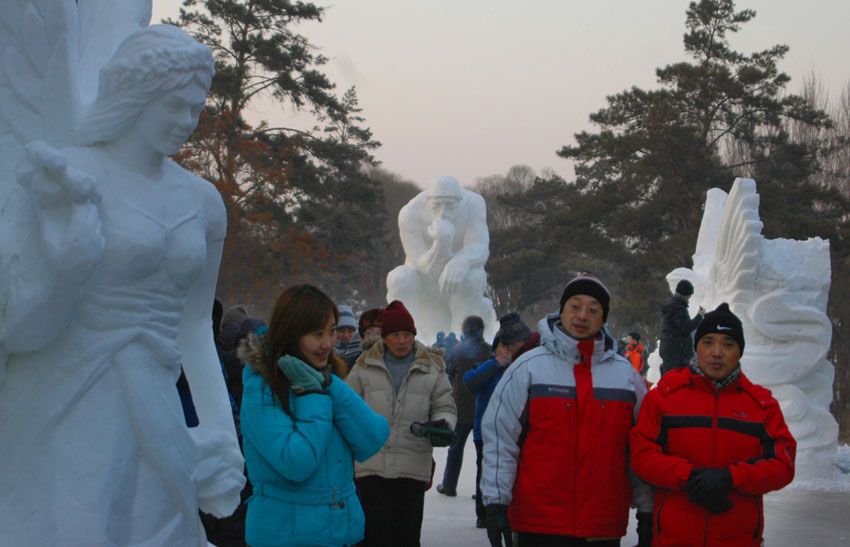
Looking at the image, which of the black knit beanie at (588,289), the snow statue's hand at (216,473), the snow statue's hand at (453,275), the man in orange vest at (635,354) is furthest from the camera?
the man in orange vest at (635,354)

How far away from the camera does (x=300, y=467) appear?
3.05 m

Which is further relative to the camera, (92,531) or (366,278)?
(366,278)

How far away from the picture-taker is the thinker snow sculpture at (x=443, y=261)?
47.9 feet

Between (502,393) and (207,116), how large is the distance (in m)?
22.0

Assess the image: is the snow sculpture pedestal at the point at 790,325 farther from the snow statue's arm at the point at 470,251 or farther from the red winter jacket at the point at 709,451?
the red winter jacket at the point at 709,451

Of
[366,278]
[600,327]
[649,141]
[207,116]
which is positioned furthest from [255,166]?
[600,327]

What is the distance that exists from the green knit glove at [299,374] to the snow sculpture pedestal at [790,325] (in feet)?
23.1

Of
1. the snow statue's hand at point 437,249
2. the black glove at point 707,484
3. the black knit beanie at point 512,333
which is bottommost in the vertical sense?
the black glove at point 707,484

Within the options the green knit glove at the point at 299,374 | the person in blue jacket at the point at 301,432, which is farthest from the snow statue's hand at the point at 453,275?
the green knit glove at the point at 299,374

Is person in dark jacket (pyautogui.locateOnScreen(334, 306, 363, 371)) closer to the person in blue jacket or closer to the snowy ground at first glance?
the snowy ground

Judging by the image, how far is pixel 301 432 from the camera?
10.1 ft

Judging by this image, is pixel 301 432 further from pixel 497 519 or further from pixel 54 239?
pixel 54 239

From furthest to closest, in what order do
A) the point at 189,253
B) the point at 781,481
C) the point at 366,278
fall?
the point at 366,278 < the point at 781,481 < the point at 189,253

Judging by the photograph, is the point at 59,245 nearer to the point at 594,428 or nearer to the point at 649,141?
the point at 594,428
